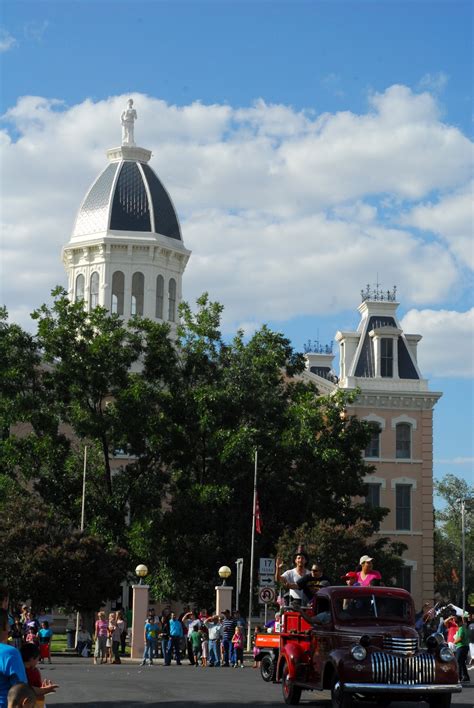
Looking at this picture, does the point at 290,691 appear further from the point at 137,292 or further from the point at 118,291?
the point at 137,292

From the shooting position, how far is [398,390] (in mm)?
70062

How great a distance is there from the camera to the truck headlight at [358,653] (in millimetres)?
17281

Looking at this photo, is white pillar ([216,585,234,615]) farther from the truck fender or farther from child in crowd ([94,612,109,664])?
the truck fender

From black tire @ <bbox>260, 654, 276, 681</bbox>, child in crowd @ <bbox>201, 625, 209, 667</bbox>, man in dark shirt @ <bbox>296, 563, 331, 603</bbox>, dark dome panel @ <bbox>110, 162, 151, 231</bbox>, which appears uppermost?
dark dome panel @ <bbox>110, 162, 151, 231</bbox>

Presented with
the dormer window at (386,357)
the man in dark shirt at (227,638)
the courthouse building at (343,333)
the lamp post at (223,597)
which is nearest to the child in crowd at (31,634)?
the man in dark shirt at (227,638)

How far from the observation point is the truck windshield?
18766 millimetres

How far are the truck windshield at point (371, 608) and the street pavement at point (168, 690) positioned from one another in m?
1.64

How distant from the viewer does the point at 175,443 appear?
5022cm

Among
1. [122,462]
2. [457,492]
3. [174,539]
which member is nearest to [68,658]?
[174,539]

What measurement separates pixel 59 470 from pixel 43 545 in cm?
577

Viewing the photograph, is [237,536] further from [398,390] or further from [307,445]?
[398,390]

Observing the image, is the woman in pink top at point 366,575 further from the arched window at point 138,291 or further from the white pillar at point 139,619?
the arched window at point 138,291

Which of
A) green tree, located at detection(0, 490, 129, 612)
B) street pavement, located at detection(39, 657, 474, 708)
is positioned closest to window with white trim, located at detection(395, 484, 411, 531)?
green tree, located at detection(0, 490, 129, 612)

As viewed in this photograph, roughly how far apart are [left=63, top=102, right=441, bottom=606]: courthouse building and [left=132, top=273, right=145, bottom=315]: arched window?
0.06m
